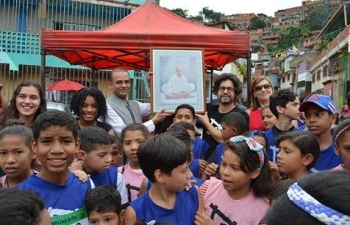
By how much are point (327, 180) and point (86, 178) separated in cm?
167

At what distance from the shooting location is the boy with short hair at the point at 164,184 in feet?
7.63

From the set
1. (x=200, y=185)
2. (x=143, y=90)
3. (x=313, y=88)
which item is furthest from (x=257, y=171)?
(x=313, y=88)

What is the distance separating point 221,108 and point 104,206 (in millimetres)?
2392

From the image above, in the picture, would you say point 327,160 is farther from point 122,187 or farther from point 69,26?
point 69,26

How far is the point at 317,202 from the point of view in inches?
37.0

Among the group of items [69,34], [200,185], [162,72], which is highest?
[69,34]

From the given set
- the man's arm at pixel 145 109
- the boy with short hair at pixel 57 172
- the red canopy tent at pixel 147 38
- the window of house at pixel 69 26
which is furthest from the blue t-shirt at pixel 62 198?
the window of house at pixel 69 26

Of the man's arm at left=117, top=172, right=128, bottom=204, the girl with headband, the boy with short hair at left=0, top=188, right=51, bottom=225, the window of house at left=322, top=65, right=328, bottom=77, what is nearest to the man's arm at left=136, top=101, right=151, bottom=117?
the man's arm at left=117, top=172, right=128, bottom=204

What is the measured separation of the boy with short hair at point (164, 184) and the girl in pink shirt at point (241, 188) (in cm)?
14

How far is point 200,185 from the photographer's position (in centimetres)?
281

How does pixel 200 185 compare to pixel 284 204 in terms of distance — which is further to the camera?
pixel 200 185

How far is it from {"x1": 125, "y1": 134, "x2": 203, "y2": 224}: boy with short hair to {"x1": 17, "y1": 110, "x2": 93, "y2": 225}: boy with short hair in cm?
30

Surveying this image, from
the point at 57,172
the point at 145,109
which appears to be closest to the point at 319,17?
the point at 145,109

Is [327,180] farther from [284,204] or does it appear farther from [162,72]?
[162,72]
